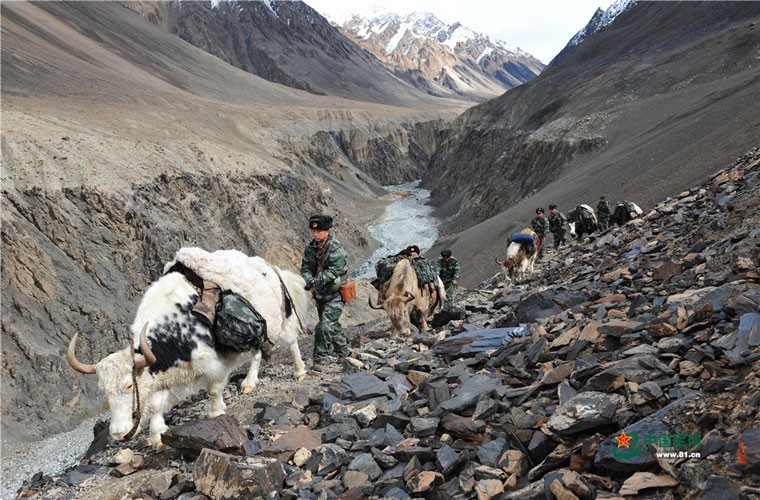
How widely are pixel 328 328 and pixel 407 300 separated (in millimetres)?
2102

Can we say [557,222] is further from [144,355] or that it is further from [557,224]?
[144,355]

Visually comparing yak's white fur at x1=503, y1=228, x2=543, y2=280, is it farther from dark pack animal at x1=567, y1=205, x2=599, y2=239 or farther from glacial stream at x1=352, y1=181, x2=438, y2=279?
glacial stream at x1=352, y1=181, x2=438, y2=279

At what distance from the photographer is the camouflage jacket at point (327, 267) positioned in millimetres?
6953

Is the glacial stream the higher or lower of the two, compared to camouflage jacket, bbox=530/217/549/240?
lower

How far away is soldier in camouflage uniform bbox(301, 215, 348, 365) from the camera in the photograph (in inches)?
274

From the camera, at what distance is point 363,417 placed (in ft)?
15.2

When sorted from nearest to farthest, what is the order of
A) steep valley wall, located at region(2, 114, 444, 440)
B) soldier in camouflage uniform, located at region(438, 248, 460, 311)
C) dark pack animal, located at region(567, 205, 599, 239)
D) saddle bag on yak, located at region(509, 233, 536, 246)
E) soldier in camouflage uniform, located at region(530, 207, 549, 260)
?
soldier in camouflage uniform, located at region(438, 248, 460, 311) < steep valley wall, located at region(2, 114, 444, 440) < saddle bag on yak, located at region(509, 233, 536, 246) < soldier in camouflage uniform, located at region(530, 207, 549, 260) < dark pack animal, located at region(567, 205, 599, 239)

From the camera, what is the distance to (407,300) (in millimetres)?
8867

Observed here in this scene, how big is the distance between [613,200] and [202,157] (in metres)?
21.2

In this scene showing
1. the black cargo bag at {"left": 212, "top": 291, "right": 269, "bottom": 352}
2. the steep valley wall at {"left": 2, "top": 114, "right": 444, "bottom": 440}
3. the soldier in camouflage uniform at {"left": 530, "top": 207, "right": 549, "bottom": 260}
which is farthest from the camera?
the soldier in camouflage uniform at {"left": 530, "top": 207, "right": 549, "bottom": 260}

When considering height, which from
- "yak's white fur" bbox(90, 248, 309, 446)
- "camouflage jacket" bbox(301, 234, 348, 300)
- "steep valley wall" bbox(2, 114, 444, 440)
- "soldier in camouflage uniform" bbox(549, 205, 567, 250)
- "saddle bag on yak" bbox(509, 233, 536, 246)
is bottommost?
"steep valley wall" bbox(2, 114, 444, 440)

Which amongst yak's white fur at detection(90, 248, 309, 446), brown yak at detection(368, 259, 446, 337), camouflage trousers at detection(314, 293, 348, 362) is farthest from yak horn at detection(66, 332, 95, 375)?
brown yak at detection(368, 259, 446, 337)

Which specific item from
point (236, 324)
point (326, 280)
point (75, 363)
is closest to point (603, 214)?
point (326, 280)

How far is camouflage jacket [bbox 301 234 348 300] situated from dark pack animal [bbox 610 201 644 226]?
444 inches
